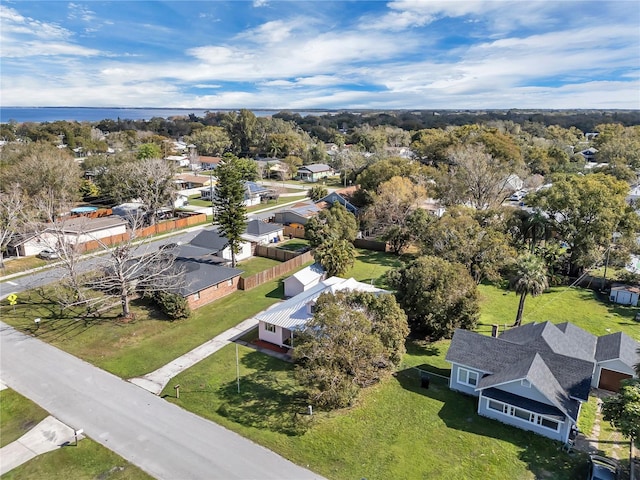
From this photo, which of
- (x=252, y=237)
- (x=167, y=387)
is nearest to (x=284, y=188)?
(x=252, y=237)

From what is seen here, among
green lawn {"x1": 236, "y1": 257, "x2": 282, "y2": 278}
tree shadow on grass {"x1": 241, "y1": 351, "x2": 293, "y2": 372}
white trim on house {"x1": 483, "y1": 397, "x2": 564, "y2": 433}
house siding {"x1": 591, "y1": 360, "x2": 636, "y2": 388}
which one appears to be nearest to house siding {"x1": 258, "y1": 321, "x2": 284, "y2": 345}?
tree shadow on grass {"x1": 241, "y1": 351, "x2": 293, "y2": 372}

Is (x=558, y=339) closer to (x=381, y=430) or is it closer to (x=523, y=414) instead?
(x=523, y=414)

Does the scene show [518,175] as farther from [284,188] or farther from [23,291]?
[23,291]

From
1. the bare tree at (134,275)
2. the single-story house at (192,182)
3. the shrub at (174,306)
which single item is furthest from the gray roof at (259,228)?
the single-story house at (192,182)

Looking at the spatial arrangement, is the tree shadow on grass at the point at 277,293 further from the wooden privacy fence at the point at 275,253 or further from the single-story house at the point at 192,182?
the single-story house at the point at 192,182

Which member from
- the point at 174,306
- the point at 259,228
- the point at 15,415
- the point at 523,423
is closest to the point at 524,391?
the point at 523,423

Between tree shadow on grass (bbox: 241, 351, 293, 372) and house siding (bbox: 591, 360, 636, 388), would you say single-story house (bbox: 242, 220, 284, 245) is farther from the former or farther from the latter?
house siding (bbox: 591, 360, 636, 388)
